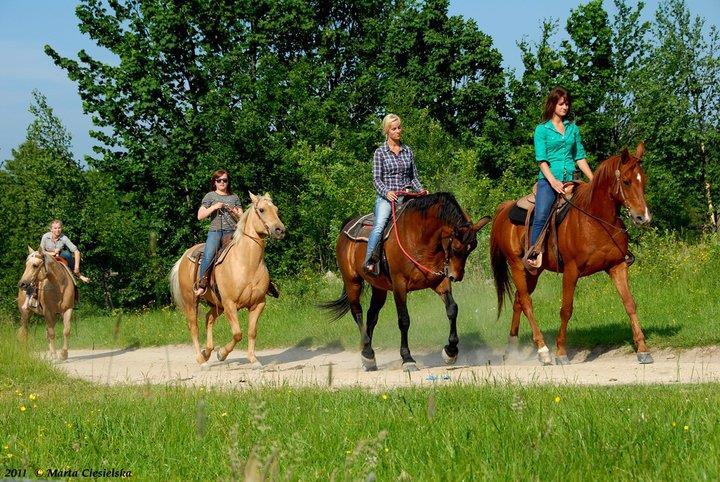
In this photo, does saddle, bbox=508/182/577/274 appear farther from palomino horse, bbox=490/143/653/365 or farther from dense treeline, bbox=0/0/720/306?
dense treeline, bbox=0/0/720/306

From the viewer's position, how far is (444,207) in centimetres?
1187

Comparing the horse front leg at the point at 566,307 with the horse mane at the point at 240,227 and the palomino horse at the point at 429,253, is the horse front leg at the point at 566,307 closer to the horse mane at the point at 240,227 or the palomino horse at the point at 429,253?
the palomino horse at the point at 429,253

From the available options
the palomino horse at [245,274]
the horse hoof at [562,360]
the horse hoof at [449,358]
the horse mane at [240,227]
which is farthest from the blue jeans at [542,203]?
the horse mane at [240,227]

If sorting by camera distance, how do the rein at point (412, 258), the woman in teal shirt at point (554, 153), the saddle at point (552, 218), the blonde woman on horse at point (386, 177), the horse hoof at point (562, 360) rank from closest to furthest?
1. the horse hoof at point (562, 360)
2. the woman in teal shirt at point (554, 153)
3. the saddle at point (552, 218)
4. the rein at point (412, 258)
5. the blonde woman on horse at point (386, 177)

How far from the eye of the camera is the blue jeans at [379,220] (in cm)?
1263

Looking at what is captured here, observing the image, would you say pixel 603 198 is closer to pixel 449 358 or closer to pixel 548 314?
pixel 449 358

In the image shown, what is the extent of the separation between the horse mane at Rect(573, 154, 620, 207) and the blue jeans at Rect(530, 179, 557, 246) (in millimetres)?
326

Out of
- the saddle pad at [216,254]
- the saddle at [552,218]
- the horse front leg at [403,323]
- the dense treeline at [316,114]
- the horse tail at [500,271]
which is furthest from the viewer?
the dense treeline at [316,114]

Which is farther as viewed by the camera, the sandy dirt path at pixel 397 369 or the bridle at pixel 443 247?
the bridle at pixel 443 247

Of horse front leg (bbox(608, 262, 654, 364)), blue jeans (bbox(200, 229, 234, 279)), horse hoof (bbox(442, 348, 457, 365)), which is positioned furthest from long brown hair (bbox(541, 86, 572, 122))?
blue jeans (bbox(200, 229, 234, 279))

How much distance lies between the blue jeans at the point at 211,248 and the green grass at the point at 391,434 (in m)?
6.62

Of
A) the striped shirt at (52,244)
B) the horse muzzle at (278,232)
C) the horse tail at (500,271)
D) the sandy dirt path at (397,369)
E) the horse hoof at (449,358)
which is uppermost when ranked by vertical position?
the striped shirt at (52,244)

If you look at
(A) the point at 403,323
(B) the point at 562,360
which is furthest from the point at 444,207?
(B) the point at 562,360

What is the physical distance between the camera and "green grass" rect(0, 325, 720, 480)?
460cm
